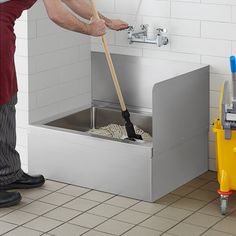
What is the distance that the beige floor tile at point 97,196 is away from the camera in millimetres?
4555

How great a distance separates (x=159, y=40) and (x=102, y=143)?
829 mm

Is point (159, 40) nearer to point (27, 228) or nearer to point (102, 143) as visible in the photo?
point (102, 143)

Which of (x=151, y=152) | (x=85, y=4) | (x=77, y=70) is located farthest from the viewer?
(x=77, y=70)

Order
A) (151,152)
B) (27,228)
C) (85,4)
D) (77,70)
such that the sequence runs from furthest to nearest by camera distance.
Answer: (77,70)
(85,4)
(151,152)
(27,228)

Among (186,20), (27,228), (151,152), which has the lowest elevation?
(27,228)

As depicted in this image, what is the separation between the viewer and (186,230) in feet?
13.5

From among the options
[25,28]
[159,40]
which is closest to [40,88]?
[25,28]

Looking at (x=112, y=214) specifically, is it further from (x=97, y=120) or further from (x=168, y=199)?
(x=97, y=120)

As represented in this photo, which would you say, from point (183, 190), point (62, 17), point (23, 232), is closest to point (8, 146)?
point (23, 232)

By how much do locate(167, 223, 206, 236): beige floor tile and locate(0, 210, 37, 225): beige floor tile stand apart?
755 mm

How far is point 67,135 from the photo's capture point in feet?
15.5

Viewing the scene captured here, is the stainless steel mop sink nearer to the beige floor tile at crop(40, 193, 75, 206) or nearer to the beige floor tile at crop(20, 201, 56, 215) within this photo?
the beige floor tile at crop(40, 193, 75, 206)

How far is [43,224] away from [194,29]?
1600 mm

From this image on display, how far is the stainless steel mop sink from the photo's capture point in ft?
16.8
